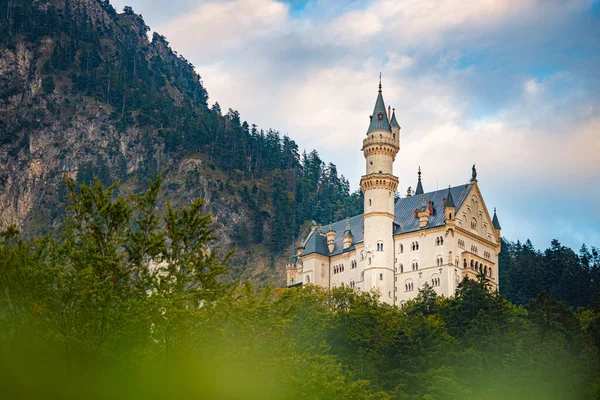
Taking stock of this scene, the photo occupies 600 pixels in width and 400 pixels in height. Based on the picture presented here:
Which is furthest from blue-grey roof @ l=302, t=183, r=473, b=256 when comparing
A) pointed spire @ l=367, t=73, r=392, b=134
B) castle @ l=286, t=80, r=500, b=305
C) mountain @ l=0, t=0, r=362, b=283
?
mountain @ l=0, t=0, r=362, b=283

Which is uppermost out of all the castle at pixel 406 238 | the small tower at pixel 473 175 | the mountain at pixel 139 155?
the mountain at pixel 139 155

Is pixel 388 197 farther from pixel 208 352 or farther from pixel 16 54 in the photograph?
pixel 16 54

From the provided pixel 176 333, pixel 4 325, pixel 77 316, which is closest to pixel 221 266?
A: pixel 176 333

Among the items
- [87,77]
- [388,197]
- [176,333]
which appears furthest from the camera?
[87,77]

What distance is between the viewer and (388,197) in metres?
105

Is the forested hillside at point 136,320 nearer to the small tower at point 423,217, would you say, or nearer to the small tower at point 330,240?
the small tower at point 423,217

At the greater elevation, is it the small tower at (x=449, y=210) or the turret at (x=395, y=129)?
the turret at (x=395, y=129)

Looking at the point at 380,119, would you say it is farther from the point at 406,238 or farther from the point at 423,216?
the point at 406,238

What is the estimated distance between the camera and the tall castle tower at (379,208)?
4070 inches

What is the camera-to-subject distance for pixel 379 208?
104625 mm

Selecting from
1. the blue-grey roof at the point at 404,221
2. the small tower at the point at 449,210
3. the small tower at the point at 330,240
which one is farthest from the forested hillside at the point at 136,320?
the small tower at the point at 330,240

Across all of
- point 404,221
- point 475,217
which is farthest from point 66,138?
point 475,217

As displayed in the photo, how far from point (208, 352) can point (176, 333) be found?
151cm

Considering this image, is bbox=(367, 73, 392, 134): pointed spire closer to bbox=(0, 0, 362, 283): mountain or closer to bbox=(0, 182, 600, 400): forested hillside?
bbox=(0, 0, 362, 283): mountain
